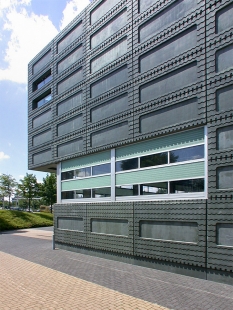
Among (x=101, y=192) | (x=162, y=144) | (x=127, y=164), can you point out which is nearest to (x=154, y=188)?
(x=162, y=144)

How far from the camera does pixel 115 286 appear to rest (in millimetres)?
8523

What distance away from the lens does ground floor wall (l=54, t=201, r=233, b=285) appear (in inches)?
344

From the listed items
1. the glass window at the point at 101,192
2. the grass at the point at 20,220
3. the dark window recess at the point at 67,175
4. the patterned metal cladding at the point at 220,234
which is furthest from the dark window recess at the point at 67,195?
the grass at the point at 20,220

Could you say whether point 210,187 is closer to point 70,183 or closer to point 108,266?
point 108,266

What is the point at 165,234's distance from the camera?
1042cm

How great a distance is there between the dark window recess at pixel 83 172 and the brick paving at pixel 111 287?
15.3 feet

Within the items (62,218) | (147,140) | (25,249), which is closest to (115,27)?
(147,140)

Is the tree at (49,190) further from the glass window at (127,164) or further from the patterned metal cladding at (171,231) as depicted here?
the patterned metal cladding at (171,231)

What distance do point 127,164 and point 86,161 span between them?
3364 mm

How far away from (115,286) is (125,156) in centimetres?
581

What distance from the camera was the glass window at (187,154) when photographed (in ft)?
32.0

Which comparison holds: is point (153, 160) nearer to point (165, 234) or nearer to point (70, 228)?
point (165, 234)

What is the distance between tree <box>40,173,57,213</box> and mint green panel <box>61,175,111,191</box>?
3233cm

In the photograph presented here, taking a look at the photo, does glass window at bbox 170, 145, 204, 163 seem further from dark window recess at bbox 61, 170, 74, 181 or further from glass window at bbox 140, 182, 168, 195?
dark window recess at bbox 61, 170, 74, 181
